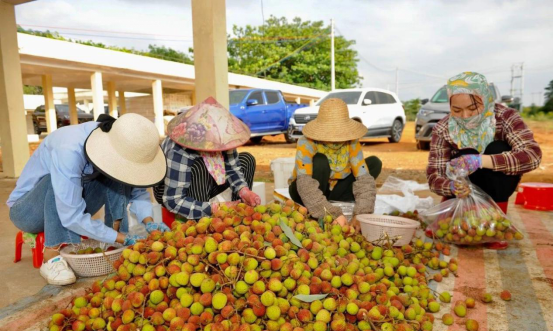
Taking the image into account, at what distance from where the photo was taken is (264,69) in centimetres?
2711

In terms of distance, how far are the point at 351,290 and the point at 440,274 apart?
0.86m

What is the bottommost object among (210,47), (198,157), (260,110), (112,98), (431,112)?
(198,157)

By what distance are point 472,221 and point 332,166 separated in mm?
933

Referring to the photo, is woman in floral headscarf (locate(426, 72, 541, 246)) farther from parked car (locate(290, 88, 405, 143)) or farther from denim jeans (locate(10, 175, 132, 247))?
parked car (locate(290, 88, 405, 143))

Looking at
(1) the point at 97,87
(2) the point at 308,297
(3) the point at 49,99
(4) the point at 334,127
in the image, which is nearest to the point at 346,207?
(4) the point at 334,127

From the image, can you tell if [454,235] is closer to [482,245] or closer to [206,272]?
[482,245]

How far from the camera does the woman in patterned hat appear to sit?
2.41m

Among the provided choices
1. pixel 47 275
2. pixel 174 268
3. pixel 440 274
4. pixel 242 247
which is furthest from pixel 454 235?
pixel 47 275

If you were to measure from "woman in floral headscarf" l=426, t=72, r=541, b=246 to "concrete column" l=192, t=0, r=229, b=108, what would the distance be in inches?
76.9

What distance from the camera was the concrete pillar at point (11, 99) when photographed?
19.0ft

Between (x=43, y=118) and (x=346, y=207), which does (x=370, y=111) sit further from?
(x=43, y=118)

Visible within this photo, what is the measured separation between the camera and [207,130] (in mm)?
2441

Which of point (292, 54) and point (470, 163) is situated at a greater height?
point (292, 54)

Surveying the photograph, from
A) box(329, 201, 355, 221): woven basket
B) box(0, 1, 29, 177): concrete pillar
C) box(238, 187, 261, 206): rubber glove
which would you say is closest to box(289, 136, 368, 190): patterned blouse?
box(329, 201, 355, 221): woven basket
